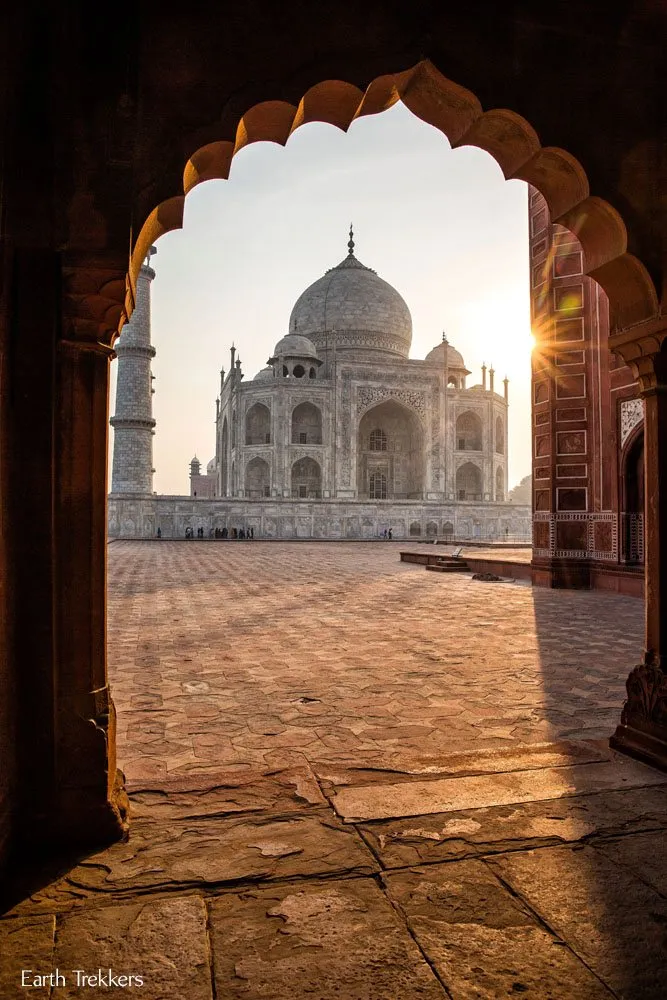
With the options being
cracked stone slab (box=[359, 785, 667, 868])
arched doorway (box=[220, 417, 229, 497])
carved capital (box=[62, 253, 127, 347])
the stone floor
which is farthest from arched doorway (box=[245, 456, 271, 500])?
cracked stone slab (box=[359, 785, 667, 868])

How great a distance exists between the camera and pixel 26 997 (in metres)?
1.50

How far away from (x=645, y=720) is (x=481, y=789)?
0.87 metres

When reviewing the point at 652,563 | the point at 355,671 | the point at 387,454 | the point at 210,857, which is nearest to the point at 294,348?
the point at 387,454

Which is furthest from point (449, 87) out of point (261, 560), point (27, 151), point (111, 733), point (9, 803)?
point (261, 560)

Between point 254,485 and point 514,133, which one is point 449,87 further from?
point 254,485

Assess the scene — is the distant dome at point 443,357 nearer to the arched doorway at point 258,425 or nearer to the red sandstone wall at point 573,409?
the arched doorway at point 258,425

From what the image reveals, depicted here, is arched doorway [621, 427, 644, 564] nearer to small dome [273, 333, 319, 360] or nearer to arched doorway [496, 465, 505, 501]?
small dome [273, 333, 319, 360]

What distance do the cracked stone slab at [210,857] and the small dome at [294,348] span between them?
34.5 meters

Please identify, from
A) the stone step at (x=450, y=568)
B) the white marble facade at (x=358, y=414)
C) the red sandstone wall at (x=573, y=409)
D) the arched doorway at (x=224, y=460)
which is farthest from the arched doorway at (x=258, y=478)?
the red sandstone wall at (x=573, y=409)

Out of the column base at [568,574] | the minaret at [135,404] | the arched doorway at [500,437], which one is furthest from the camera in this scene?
the arched doorway at [500,437]

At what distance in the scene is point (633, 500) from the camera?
990 cm

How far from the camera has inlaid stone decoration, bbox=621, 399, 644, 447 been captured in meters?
9.56

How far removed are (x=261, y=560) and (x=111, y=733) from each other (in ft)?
44.4

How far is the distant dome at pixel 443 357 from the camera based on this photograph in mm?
37319
